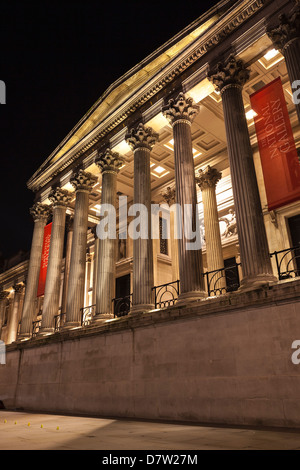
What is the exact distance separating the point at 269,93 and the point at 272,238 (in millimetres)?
7781

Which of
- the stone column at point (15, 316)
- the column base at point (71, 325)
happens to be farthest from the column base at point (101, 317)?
the stone column at point (15, 316)

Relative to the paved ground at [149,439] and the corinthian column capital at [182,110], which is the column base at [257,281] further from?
the corinthian column capital at [182,110]

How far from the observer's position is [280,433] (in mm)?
7820

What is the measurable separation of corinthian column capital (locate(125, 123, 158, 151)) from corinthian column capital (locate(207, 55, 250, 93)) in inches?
171

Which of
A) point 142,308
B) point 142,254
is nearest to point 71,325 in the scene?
point 142,308

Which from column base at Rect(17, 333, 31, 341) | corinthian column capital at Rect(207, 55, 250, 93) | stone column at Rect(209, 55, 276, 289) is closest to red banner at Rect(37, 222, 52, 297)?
column base at Rect(17, 333, 31, 341)

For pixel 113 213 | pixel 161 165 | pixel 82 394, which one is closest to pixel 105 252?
pixel 113 213

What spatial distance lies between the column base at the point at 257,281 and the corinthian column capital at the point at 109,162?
11110 millimetres

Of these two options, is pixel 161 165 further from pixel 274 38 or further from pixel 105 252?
pixel 274 38

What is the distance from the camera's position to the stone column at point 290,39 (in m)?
11.6

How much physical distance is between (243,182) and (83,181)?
38.1 feet

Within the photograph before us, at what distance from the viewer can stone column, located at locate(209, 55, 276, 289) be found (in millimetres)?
11125

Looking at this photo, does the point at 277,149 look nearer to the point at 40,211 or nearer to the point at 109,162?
the point at 109,162

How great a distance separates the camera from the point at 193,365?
11.3 metres
